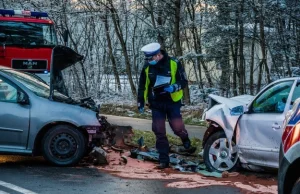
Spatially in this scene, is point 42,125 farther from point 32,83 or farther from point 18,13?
point 18,13

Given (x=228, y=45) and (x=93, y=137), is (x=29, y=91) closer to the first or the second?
(x=93, y=137)

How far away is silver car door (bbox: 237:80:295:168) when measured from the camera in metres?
7.22

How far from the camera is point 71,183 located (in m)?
7.05

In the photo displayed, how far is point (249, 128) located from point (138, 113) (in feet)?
42.4

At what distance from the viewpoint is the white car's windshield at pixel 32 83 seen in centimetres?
854

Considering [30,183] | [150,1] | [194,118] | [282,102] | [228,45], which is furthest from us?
[150,1]

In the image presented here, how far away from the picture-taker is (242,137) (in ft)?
25.5

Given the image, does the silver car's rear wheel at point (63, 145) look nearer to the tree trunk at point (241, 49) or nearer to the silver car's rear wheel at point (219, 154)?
the silver car's rear wheel at point (219, 154)

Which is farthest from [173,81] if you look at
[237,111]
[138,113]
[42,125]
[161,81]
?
[138,113]

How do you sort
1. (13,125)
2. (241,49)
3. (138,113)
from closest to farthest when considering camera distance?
(13,125), (138,113), (241,49)

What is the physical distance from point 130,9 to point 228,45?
24.4 ft

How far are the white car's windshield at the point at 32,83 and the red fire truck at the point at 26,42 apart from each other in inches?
234

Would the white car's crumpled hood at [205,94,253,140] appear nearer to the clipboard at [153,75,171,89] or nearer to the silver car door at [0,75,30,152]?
the clipboard at [153,75,171,89]

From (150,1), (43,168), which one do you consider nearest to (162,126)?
(43,168)
